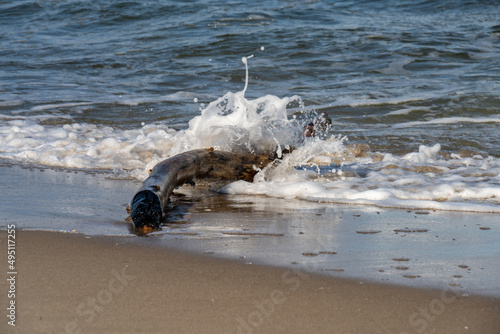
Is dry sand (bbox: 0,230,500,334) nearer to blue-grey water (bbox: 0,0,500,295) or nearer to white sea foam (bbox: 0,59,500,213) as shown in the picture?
blue-grey water (bbox: 0,0,500,295)

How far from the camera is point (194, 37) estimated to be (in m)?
13.3

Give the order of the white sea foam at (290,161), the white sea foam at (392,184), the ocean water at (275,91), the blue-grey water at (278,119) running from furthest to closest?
the ocean water at (275,91), the white sea foam at (290,161), the white sea foam at (392,184), the blue-grey water at (278,119)

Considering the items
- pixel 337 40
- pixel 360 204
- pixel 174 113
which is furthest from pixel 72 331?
pixel 337 40

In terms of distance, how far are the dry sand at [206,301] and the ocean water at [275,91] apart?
5.35 feet

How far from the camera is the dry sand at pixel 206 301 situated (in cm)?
213

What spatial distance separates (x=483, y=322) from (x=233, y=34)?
11690 mm

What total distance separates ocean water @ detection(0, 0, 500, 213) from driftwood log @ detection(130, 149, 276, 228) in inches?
4.4

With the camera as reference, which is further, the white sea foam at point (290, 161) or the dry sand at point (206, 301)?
the white sea foam at point (290, 161)

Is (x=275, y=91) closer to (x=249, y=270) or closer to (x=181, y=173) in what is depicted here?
(x=181, y=173)

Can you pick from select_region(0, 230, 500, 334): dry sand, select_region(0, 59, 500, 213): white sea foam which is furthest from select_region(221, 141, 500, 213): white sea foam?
select_region(0, 230, 500, 334): dry sand

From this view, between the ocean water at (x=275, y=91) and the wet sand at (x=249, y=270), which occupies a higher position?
the wet sand at (x=249, y=270)

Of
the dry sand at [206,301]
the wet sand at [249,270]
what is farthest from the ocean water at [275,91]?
the dry sand at [206,301]

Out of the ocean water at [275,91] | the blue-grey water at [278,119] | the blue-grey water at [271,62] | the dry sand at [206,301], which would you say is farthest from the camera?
the blue-grey water at [271,62]

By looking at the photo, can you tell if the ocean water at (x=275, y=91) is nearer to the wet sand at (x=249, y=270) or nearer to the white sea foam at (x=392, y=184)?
the white sea foam at (x=392, y=184)
